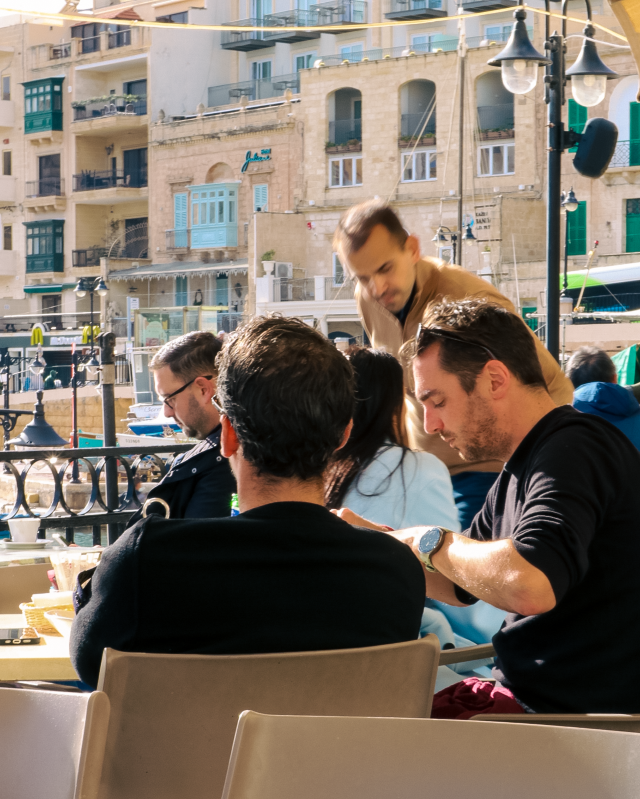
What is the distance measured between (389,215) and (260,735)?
95.1 inches

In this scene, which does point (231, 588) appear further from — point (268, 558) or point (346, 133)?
point (346, 133)

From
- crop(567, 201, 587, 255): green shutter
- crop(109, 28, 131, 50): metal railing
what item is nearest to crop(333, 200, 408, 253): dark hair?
crop(567, 201, 587, 255): green shutter

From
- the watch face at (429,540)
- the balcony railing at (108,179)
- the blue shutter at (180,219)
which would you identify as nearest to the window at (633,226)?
the blue shutter at (180,219)

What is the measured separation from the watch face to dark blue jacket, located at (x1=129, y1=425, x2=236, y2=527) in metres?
1.15

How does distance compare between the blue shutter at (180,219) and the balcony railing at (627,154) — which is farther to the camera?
the blue shutter at (180,219)

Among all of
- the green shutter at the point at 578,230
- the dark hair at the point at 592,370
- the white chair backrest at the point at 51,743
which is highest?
the green shutter at the point at 578,230

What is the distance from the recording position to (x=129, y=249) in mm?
37938

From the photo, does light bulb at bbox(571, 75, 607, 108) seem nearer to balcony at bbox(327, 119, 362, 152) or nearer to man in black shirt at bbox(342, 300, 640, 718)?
man in black shirt at bbox(342, 300, 640, 718)

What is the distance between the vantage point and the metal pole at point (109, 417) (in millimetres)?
7541

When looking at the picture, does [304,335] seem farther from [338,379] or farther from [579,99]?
[579,99]

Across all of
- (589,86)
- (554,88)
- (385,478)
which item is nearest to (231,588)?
(385,478)

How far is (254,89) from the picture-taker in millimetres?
36781

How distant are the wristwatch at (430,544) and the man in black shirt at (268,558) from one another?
24 cm

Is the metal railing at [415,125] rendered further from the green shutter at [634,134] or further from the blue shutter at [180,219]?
the blue shutter at [180,219]
